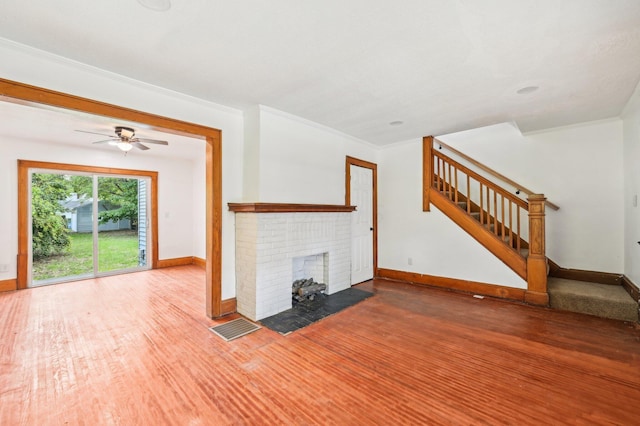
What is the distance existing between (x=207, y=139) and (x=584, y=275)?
563 centimetres

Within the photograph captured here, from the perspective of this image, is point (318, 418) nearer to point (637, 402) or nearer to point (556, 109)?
point (637, 402)

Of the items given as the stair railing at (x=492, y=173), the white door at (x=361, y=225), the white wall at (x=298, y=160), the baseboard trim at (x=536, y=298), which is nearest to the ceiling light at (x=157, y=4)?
the white wall at (x=298, y=160)

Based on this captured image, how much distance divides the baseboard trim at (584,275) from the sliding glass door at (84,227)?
7.65 m

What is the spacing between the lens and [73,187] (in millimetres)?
5168

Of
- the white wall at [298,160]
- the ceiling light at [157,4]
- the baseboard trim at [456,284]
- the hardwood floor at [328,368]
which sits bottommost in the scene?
the hardwood floor at [328,368]

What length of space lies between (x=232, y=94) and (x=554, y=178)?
4918mm

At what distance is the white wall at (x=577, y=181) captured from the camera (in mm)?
3828

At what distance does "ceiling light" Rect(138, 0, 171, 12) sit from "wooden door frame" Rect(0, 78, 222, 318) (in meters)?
→ 1.24

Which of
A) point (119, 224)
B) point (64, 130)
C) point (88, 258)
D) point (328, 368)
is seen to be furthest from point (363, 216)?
point (88, 258)

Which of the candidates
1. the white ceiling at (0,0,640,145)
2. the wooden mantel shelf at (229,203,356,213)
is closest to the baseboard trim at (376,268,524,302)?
the wooden mantel shelf at (229,203,356,213)

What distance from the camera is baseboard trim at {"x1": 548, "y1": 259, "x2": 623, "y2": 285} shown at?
12.5ft

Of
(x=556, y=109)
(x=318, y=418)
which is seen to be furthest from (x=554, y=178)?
(x=318, y=418)

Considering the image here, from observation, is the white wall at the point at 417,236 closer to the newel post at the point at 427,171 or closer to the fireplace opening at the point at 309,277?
the newel post at the point at 427,171

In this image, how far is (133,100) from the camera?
264 centimetres
